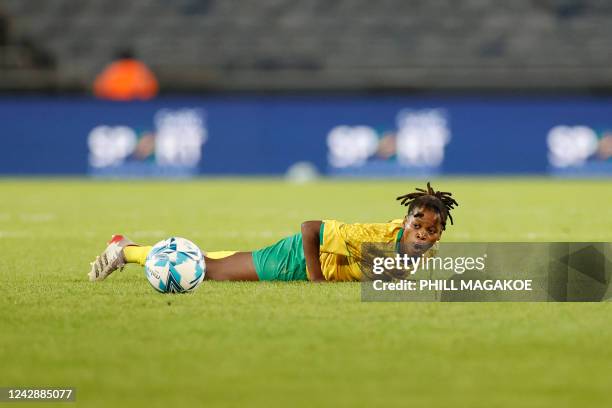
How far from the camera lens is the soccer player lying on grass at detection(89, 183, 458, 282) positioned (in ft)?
22.0

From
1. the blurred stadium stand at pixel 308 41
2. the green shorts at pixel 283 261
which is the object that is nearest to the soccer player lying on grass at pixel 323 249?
the green shorts at pixel 283 261

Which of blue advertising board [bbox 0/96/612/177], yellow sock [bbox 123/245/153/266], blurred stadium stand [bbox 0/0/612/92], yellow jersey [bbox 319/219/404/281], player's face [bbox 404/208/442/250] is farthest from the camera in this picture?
blurred stadium stand [bbox 0/0/612/92]

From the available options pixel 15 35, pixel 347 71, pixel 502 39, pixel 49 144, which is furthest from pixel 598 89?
pixel 15 35

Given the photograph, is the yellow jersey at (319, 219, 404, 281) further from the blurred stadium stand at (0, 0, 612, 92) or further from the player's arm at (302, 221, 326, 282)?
the blurred stadium stand at (0, 0, 612, 92)

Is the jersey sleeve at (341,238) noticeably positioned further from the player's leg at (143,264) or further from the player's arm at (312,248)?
the player's leg at (143,264)

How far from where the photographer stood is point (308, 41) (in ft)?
82.8

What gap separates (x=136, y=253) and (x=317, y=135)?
1499cm

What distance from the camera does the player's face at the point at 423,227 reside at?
21.8 ft

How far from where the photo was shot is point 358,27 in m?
25.6

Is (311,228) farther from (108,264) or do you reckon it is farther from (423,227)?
(108,264)

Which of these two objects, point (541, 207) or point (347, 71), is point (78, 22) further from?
point (541, 207)

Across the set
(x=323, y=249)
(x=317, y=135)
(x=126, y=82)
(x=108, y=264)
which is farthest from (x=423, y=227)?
(x=126, y=82)

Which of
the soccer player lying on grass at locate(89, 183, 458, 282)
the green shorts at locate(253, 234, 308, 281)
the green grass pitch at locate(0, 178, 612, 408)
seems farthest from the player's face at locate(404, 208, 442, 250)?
the green shorts at locate(253, 234, 308, 281)

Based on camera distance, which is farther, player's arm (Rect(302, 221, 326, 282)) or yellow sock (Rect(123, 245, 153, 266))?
yellow sock (Rect(123, 245, 153, 266))
